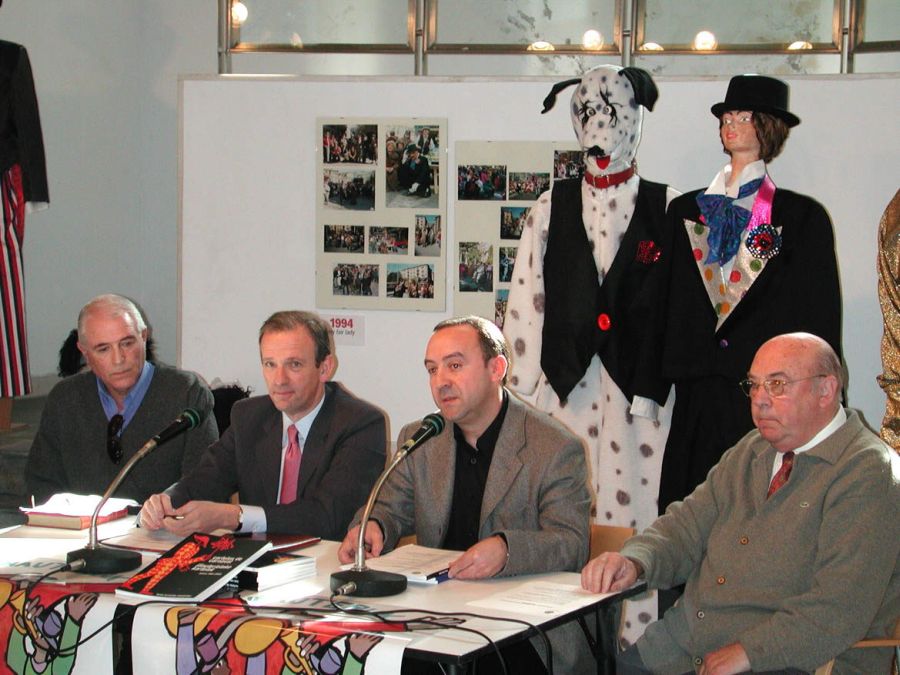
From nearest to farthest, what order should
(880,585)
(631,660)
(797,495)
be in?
(880,585) → (797,495) → (631,660)

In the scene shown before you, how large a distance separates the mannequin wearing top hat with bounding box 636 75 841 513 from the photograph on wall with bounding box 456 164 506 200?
36.3 inches

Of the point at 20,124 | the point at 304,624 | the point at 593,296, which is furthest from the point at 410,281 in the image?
the point at 304,624

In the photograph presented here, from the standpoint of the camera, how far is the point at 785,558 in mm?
2504

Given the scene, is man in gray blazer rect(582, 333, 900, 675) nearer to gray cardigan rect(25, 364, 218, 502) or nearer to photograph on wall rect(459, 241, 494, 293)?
gray cardigan rect(25, 364, 218, 502)

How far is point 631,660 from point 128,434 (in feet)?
5.73

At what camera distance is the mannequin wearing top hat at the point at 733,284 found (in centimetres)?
362

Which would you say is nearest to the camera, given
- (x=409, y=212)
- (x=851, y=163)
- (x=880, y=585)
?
(x=880, y=585)

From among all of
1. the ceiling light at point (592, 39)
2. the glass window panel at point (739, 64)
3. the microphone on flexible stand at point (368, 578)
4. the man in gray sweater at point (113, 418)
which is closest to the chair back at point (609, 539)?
the microphone on flexible stand at point (368, 578)

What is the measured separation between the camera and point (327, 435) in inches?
129

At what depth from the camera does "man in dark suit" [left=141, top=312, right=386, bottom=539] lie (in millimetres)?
3195

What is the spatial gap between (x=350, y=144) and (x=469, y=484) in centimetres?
216

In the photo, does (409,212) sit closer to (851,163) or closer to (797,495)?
(851,163)

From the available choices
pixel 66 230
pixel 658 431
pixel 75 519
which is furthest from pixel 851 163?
pixel 66 230

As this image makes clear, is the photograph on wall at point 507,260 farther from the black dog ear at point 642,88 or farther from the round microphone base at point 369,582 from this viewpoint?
the round microphone base at point 369,582
